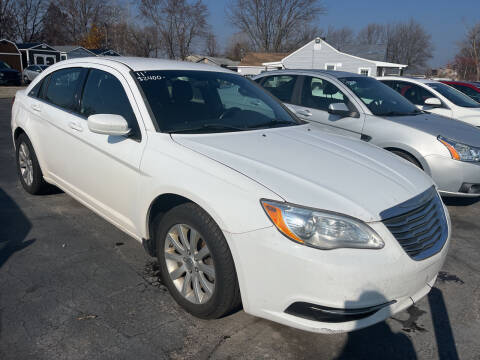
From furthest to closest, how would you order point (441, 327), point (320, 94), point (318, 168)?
point (320, 94) < point (441, 327) < point (318, 168)

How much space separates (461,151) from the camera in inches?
194

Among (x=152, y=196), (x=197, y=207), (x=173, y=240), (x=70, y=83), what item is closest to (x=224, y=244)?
(x=197, y=207)

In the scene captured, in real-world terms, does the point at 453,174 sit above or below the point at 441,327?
above

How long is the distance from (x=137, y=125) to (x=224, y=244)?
1.27 meters

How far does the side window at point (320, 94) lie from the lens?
5.88 meters

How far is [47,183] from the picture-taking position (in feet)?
15.5

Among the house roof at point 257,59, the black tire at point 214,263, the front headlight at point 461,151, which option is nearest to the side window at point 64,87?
the black tire at point 214,263

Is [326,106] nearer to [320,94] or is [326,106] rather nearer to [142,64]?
[320,94]

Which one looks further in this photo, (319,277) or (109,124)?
(109,124)

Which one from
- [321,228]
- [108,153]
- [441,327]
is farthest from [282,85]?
[321,228]

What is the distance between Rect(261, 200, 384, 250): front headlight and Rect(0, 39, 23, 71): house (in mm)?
48216

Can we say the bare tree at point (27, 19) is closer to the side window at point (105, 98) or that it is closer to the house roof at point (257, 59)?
the house roof at point (257, 59)

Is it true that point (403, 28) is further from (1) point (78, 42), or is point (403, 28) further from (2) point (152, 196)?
(2) point (152, 196)

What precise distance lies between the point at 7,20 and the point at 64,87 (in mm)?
71230
